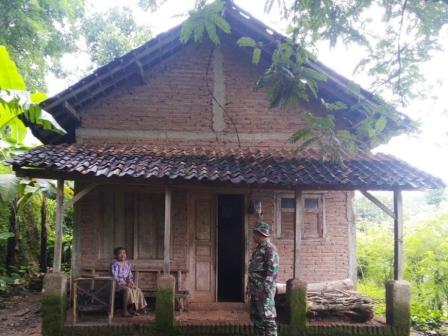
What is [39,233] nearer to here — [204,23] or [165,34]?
[165,34]

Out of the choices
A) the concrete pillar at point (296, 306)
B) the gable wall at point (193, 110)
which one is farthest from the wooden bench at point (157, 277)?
the gable wall at point (193, 110)

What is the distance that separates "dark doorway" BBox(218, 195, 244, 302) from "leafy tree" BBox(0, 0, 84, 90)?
309 inches

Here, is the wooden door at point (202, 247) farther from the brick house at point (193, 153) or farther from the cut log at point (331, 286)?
the cut log at point (331, 286)

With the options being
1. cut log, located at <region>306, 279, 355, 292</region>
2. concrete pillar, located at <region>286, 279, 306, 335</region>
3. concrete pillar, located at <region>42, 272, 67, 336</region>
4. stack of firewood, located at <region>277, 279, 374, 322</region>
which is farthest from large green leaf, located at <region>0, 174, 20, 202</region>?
cut log, located at <region>306, 279, 355, 292</region>

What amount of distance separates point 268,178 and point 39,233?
939 cm

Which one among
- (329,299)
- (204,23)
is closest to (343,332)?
(329,299)

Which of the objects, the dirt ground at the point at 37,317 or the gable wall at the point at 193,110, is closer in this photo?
the dirt ground at the point at 37,317

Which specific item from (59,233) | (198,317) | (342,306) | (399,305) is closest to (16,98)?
(59,233)

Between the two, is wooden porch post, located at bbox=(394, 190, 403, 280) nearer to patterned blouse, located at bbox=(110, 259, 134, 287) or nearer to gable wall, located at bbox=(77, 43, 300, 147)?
gable wall, located at bbox=(77, 43, 300, 147)

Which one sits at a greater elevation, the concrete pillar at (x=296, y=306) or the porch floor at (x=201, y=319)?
the concrete pillar at (x=296, y=306)

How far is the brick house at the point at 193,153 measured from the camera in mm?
→ 8306

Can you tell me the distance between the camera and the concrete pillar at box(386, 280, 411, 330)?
23.7ft

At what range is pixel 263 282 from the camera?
19.0ft

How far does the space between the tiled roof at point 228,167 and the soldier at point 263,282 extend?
139 cm
